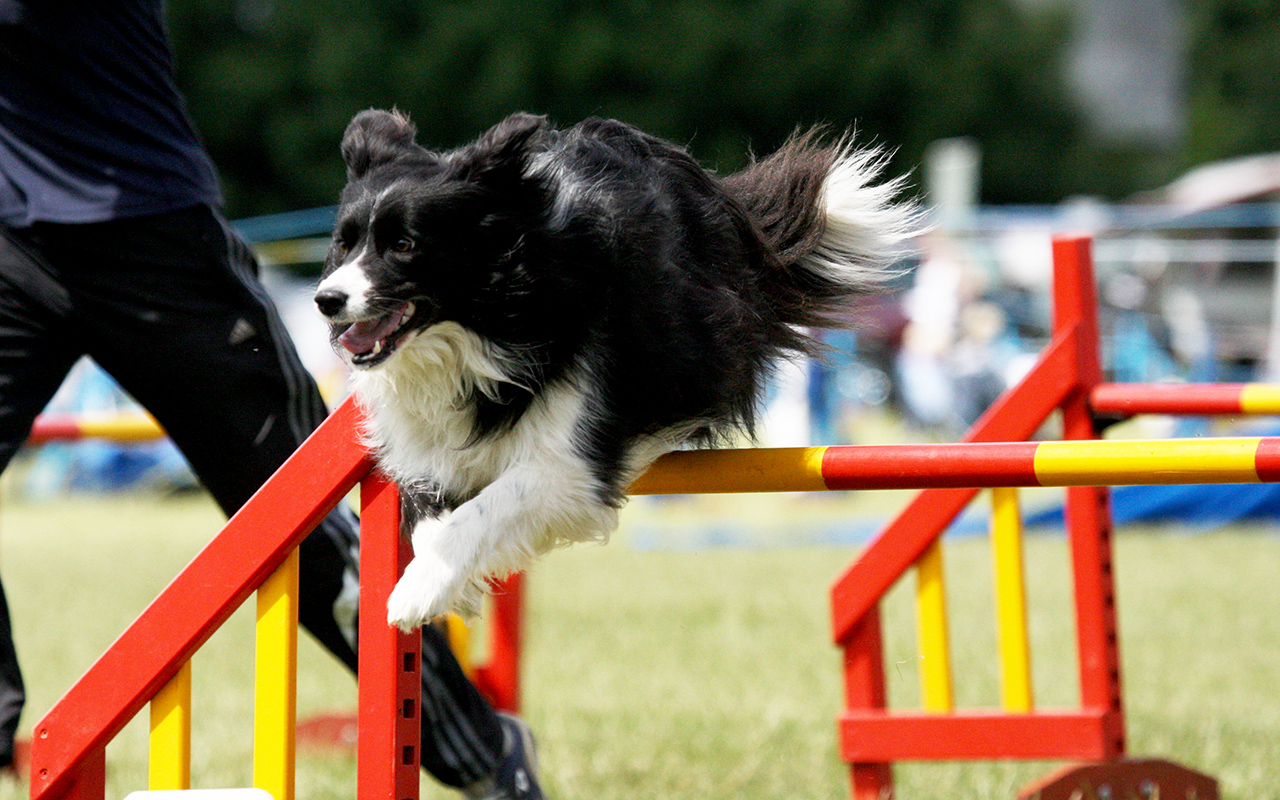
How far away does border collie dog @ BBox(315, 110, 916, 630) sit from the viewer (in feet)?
7.70

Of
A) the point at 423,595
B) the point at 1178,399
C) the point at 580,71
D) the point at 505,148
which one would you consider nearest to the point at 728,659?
the point at 1178,399

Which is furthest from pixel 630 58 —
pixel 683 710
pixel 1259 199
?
pixel 683 710

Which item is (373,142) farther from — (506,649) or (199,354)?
(506,649)

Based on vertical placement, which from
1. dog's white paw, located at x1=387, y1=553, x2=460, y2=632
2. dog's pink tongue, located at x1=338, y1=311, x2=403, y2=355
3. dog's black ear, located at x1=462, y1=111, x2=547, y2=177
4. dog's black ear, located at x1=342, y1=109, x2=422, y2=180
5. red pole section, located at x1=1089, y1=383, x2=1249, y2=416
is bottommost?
dog's white paw, located at x1=387, y1=553, x2=460, y2=632

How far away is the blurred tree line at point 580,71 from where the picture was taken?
26.2 meters

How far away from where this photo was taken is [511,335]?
2.42 metres

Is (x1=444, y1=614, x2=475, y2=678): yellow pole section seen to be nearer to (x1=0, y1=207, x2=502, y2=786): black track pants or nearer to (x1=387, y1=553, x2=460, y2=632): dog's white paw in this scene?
(x1=0, y1=207, x2=502, y2=786): black track pants

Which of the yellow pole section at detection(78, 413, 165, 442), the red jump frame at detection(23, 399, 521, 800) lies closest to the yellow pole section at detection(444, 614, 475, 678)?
the yellow pole section at detection(78, 413, 165, 442)

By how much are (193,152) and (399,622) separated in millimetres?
1176

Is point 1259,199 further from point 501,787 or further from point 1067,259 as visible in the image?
point 501,787

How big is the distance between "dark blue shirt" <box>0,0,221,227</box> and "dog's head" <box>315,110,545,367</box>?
589 mm

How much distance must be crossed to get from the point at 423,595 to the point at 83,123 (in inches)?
50.3

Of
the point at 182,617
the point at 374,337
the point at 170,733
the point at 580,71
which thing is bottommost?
the point at 170,733

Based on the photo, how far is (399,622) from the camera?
2299 millimetres
